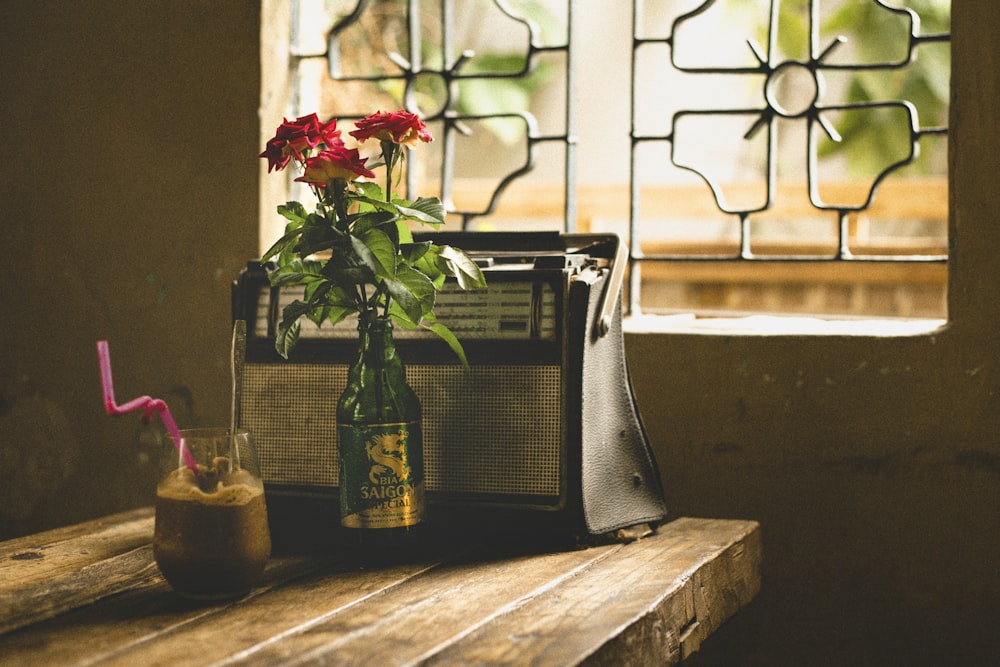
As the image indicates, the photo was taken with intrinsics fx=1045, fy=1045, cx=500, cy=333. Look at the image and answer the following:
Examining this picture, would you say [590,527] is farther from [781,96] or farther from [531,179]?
[781,96]

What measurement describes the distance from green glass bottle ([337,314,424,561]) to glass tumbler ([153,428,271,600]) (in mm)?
157

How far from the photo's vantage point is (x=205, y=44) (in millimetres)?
1852

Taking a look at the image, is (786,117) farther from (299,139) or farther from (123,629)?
(123,629)

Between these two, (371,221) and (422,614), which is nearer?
(422,614)

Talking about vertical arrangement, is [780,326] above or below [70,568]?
above

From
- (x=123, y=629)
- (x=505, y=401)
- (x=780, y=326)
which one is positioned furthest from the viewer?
(x=780, y=326)

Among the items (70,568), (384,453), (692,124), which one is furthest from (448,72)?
(692,124)

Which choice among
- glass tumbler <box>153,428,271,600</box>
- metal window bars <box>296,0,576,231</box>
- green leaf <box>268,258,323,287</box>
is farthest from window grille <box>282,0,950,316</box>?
glass tumbler <box>153,428,271,600</box>

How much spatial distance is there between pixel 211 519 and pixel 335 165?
38 centimetres

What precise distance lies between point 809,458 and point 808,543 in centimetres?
14

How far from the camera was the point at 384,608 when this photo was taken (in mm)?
992

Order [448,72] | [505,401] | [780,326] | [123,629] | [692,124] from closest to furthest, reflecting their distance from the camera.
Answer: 1. [123,629]
2. [505,401]
3. [780,326]
4. [448,72]
5. [692,124]

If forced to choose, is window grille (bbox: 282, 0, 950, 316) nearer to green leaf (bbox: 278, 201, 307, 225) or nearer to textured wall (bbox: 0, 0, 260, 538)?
textured wall (bbox: 0, 0, 260, 538)

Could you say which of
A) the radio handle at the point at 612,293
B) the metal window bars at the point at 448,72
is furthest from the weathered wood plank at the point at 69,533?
the metal window bars at the point at 448,72
